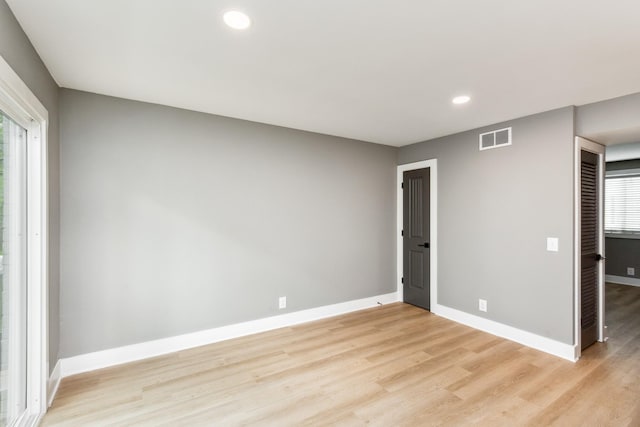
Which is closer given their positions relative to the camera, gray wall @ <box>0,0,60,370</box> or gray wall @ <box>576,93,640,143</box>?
gray wall @ <box>0,0,60,370</box>

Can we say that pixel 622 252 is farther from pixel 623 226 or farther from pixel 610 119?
pixel 610 119

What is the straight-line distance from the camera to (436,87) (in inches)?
99.3

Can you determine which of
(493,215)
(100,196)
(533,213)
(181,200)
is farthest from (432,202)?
(100,196)

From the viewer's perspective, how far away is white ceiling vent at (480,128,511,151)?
132 inches

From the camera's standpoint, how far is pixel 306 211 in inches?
152

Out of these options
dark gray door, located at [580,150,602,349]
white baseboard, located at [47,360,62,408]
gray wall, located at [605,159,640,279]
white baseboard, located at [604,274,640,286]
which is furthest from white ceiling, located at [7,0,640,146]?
white baseboard, located at [604,274,640,286]

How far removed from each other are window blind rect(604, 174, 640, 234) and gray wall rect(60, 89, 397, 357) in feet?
18.2

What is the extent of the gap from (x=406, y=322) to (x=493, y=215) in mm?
1685

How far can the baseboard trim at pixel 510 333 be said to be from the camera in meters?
2.89

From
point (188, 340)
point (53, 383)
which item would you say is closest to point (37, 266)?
point (53, 383)

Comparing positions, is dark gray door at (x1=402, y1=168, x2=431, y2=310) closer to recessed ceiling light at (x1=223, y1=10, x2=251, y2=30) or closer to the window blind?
recessed ceiling light at (x1=223, y1=10, x2=251, y2=30)

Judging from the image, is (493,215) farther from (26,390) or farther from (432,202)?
(26,390)

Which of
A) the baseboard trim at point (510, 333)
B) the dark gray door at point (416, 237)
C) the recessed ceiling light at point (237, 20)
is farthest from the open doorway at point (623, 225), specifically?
the recessed ceiling light at point (237, 20)

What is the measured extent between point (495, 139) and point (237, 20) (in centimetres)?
308
